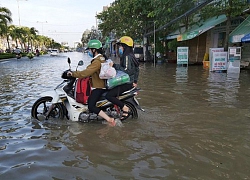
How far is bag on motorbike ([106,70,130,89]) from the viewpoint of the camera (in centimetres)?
466

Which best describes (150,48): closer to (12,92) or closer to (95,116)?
(12,92)

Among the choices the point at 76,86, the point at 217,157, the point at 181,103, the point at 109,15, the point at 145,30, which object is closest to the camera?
the point at 217,157

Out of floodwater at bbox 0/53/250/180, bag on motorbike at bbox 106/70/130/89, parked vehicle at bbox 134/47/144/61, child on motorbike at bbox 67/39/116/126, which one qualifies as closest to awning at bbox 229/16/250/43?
floodwater at bbox 0/53/250/180

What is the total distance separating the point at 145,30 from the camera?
81.9 ft

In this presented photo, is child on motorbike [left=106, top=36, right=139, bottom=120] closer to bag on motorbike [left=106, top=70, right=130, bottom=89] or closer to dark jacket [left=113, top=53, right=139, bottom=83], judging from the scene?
dark jacket [left=113, top=53, right=139, bottom=83]

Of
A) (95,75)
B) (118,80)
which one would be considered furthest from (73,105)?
(118,80)

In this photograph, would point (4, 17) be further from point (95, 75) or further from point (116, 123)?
point (116, 123)

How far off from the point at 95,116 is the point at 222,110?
283cm

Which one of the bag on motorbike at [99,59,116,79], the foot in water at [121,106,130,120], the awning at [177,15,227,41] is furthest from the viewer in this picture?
the awning at [177,15,227,41]

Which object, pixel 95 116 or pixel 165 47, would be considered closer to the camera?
pixel 95 116

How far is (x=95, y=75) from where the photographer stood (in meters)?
4.70

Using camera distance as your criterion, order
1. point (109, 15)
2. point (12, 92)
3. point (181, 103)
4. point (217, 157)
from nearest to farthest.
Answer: point (217, 157) → point (181, 103) → point (12, 92) → point (109, 15)

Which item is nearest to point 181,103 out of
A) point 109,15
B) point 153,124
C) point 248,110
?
point 248,110

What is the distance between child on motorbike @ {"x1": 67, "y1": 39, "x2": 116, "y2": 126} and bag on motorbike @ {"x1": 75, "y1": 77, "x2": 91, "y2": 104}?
5.1 inches
